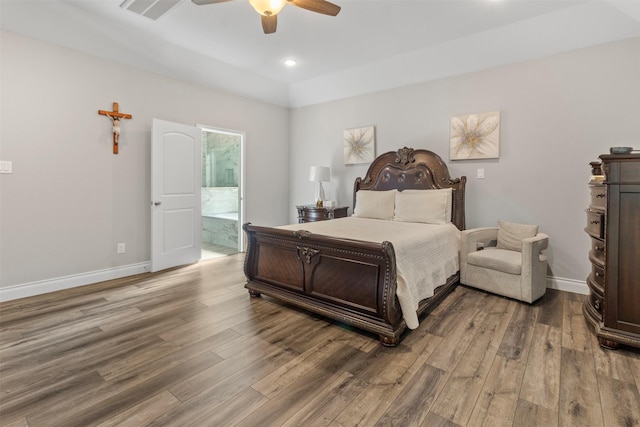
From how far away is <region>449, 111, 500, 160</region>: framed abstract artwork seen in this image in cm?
380

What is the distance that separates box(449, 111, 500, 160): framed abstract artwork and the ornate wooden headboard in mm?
275

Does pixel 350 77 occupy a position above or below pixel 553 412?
above

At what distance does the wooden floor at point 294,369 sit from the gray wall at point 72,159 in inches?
27.3

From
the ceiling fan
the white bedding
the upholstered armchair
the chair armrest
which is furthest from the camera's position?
the chair armrest

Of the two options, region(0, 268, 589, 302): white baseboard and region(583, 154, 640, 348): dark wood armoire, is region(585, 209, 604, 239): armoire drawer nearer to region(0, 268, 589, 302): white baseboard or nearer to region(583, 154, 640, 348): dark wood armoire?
region(583, 154, 640, 348): dark wood armoire

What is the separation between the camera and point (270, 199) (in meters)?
5.80

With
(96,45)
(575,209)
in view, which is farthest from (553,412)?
(96,45)

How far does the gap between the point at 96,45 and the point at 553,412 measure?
5018 millimetres

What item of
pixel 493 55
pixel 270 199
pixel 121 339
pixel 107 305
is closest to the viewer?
pixel 121 339

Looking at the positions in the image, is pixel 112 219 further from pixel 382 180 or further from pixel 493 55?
pixel 493 55

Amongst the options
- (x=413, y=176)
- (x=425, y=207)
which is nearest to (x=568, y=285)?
(x=425, y=207)

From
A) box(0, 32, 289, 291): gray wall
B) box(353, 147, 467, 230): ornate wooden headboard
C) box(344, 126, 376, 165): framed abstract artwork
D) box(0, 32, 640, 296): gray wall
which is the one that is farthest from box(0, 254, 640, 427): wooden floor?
box(344, 126, 376, 165): framed abstract artwork

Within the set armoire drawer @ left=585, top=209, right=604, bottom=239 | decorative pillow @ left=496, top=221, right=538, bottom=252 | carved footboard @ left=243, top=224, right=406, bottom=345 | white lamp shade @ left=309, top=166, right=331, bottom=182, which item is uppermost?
white lamp shade @ left=309, top=166, right=331, bottom=182

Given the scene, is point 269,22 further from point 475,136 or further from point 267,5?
point 475,136
